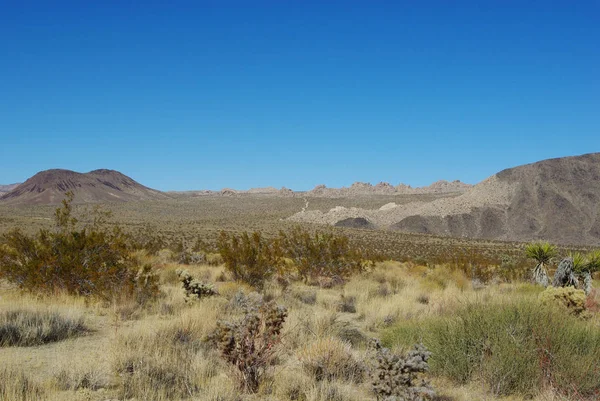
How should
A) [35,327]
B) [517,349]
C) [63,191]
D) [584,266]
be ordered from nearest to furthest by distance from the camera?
[517,349]
[35,327]
[584,266]
[63,191]

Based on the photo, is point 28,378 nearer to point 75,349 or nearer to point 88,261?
point 75,349

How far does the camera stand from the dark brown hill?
62.3 metres

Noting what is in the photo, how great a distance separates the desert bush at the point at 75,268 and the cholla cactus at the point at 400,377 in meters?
7.04

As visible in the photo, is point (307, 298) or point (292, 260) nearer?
point (307, 298)

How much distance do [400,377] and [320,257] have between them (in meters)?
13.0

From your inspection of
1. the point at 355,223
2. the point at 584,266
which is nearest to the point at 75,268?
Result: the point at 584,266

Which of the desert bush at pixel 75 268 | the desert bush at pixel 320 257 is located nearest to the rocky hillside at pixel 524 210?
→ the desert bush at pixel 320 257

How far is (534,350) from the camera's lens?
Result: 5.59m

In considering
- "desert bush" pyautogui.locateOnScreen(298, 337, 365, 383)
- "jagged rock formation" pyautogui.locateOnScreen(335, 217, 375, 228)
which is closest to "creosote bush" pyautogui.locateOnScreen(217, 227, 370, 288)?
"desert bush" pyautogui.locateOnScreen(298, 337, 365, 383)

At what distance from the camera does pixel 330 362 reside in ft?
19.8

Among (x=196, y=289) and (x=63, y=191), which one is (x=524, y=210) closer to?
(x=196, y=289)

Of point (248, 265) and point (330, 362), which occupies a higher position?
point (248, 265)

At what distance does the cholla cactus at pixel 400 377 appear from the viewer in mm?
4562

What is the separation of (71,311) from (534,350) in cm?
756
